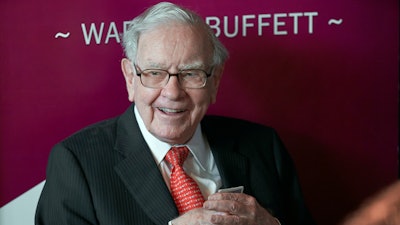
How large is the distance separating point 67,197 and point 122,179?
7.1 inches

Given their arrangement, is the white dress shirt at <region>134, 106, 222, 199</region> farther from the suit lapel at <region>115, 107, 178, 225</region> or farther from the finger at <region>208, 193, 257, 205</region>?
the finger at <region>208, 193, 257, 205</region>

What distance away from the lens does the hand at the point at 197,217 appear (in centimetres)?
169

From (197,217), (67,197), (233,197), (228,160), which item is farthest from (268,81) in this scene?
(67,197)

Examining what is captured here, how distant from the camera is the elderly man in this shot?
5.89 feet

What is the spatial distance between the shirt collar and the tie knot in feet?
0.05

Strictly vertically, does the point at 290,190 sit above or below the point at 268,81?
below

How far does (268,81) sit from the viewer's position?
7.67 ft

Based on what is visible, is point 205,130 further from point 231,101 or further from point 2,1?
point 2,1

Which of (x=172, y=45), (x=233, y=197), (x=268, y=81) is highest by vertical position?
(x=172, y=45)

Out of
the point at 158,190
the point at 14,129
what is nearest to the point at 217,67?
the point at 158,190

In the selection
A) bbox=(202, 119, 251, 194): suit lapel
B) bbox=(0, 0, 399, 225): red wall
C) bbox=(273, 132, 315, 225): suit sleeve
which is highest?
bbox=(0, 0, 399, 225): red wall

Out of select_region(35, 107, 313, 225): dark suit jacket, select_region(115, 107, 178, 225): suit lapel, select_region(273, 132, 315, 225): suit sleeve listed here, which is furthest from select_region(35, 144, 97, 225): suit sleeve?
select_region(273, 132, 315, 225): suit sleeve

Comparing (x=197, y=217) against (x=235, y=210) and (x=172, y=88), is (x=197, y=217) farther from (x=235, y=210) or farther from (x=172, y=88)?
(x=172, y=88)

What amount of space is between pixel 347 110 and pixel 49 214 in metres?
1.23
